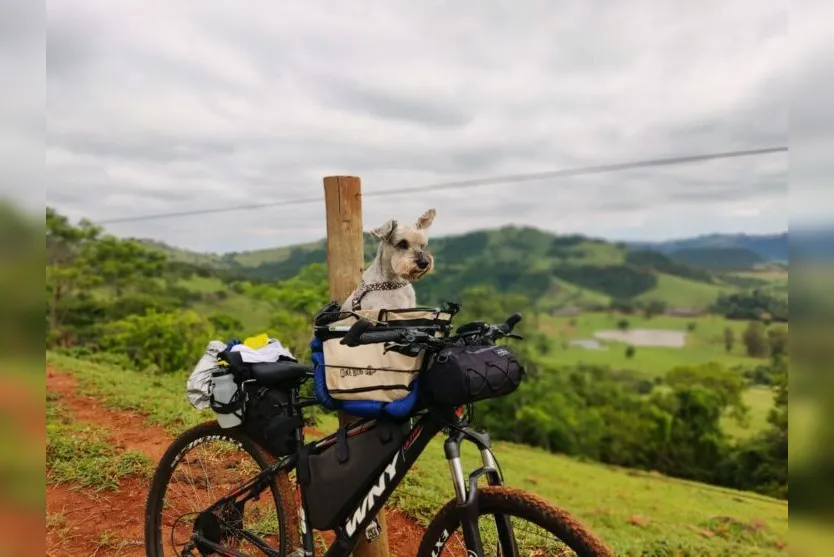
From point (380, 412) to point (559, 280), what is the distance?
50.0 meters

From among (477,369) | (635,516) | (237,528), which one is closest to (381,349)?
(477,369)

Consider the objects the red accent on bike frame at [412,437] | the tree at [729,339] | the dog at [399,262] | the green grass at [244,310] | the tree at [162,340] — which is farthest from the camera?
the tree at [729,339]

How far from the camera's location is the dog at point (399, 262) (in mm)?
3139

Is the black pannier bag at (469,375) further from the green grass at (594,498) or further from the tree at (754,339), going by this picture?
the tree at (754,339)

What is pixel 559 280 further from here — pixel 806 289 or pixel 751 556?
pixel 806 289

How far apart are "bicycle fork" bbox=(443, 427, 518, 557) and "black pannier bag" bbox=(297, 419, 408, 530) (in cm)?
27

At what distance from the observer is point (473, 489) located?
1906 mm

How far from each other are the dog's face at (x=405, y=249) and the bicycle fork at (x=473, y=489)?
4.44 ft

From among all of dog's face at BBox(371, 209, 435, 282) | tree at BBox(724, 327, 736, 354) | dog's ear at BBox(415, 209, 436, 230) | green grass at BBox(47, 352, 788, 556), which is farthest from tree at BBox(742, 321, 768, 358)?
dog's face at BBox(371, 209, 435, 282)

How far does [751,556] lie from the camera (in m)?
6.09

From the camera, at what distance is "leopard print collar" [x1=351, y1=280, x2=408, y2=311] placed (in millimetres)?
2900

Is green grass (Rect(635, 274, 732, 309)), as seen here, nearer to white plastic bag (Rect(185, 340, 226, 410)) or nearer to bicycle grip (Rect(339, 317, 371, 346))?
white plastic bag (Rect(185, 340, 226, 410))

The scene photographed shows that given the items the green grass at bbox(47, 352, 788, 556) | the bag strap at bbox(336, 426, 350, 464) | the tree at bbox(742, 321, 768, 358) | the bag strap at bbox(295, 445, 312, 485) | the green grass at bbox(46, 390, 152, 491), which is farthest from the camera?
the tree at bbox(742, 321, 768, 358)

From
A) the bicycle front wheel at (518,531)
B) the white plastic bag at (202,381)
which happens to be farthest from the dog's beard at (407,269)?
the bicycle front wheel at (518,531)
